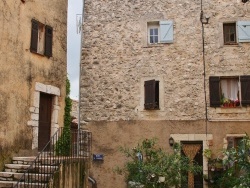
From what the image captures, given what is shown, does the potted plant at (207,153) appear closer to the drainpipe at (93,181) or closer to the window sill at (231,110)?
the window sill at (231,110)

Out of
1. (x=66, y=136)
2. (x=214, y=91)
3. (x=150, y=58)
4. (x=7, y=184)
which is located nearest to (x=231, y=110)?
(x=214, y=91)

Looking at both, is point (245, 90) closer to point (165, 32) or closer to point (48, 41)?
point (165, 32)

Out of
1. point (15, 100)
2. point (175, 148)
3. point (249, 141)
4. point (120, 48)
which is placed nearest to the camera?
point (249, 141)

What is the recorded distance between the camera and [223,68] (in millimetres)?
13391

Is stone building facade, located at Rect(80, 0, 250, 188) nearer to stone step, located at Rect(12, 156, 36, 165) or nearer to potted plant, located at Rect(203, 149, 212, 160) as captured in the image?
potted plant, located at Rect(203, 149, 212, 160)

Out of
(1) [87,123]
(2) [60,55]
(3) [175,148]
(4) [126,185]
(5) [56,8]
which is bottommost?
(4) [126,185]

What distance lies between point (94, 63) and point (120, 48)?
1171mm

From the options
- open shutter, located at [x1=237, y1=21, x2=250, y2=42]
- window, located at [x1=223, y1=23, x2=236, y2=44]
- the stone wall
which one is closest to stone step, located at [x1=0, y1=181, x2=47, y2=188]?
the stone wall

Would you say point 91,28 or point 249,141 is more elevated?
point 91,28

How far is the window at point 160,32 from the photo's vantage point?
13914 millimetres

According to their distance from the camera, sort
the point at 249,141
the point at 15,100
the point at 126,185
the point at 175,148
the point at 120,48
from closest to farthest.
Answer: the point at 249,141 → the point at 15,100 → the point at 175,148 → the point at 126,185 → the point at 120,48

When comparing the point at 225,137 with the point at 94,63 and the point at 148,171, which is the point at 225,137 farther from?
the point at 94,63

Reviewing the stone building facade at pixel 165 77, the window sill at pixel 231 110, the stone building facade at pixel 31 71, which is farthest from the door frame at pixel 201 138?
the stone building facade at pixel 31 71

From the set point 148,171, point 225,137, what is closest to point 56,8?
point 148,171
